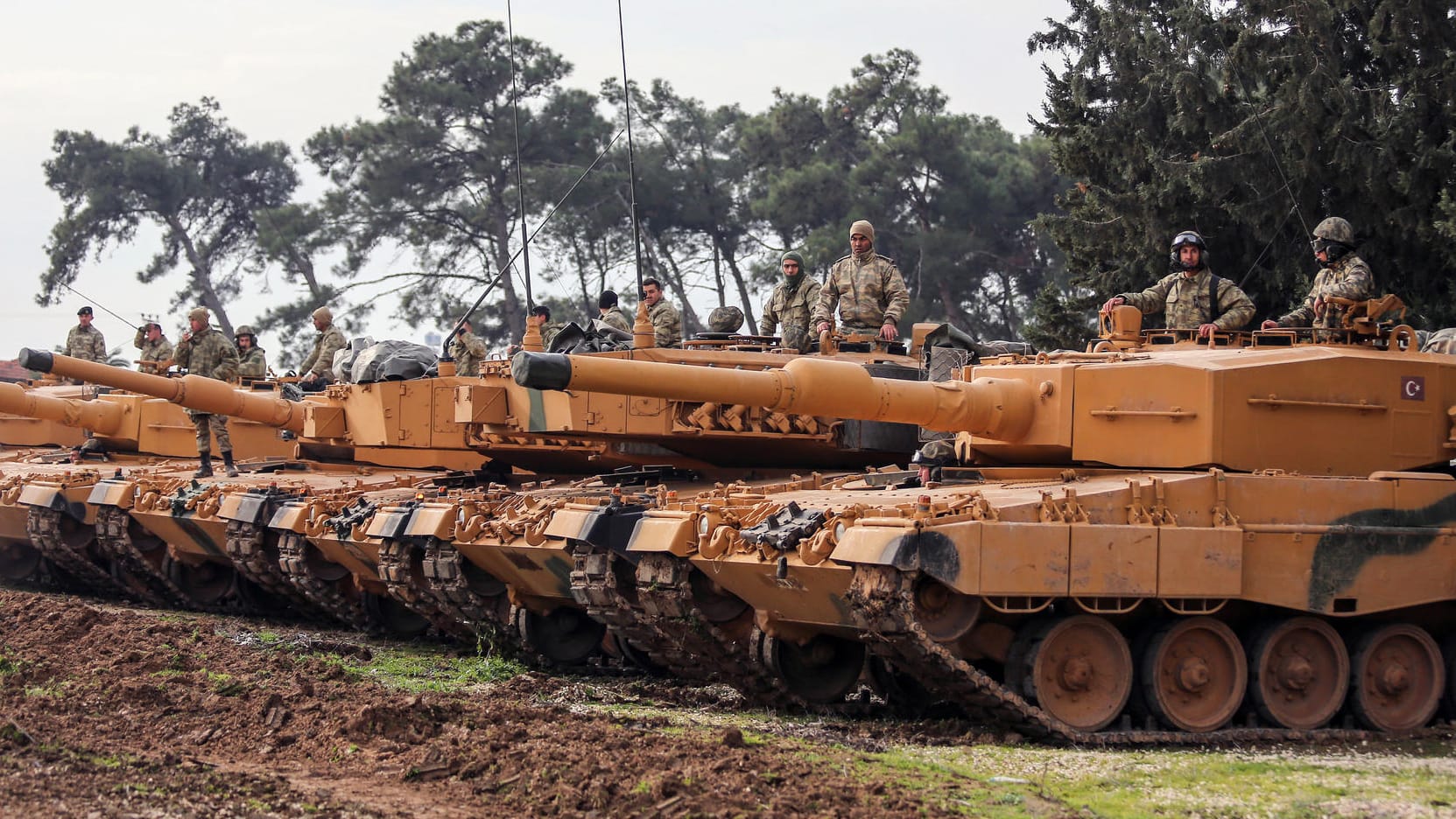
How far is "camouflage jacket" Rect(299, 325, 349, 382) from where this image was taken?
24.0 metres

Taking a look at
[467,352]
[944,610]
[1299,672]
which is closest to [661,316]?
[467,352]

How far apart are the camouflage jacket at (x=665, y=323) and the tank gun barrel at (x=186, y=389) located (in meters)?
4.53

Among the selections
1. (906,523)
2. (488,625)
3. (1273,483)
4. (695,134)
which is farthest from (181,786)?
(695,134)

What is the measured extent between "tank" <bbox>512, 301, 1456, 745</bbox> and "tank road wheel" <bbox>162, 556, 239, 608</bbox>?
9.40 m

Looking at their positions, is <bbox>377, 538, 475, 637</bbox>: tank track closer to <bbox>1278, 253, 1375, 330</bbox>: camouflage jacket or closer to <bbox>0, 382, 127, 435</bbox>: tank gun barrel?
<bbox>1278, 253, 1375, 330</bbox>: camouflage jacket

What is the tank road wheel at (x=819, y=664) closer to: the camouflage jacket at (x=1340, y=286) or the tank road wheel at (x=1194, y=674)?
the tank road wheel at (x=1194, y=674)

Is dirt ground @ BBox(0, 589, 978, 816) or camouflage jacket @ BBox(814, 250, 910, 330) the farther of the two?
camouflage jacket @ BBox(814, 250, 910, 330)

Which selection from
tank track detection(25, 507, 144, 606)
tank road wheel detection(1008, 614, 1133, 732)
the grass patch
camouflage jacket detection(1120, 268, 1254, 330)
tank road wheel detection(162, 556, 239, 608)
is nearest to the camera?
tank road wheel detection(1008, 614, 1133, 732)

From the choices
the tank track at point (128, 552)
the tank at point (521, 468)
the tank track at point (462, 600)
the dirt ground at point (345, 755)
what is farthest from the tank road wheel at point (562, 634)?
the tank track at point (128, 552)

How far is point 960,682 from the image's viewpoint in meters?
10.9

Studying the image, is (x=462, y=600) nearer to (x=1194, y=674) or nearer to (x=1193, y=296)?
(x=1193, y=296)

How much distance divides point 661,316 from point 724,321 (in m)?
0.99

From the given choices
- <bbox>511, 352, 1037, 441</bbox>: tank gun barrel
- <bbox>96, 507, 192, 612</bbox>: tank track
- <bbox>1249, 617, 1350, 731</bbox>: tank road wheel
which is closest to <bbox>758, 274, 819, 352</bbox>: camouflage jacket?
<bbox>511, 352, 1037, 441</bbox>: tank gun barrel

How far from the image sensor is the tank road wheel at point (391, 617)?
18.6 meters
